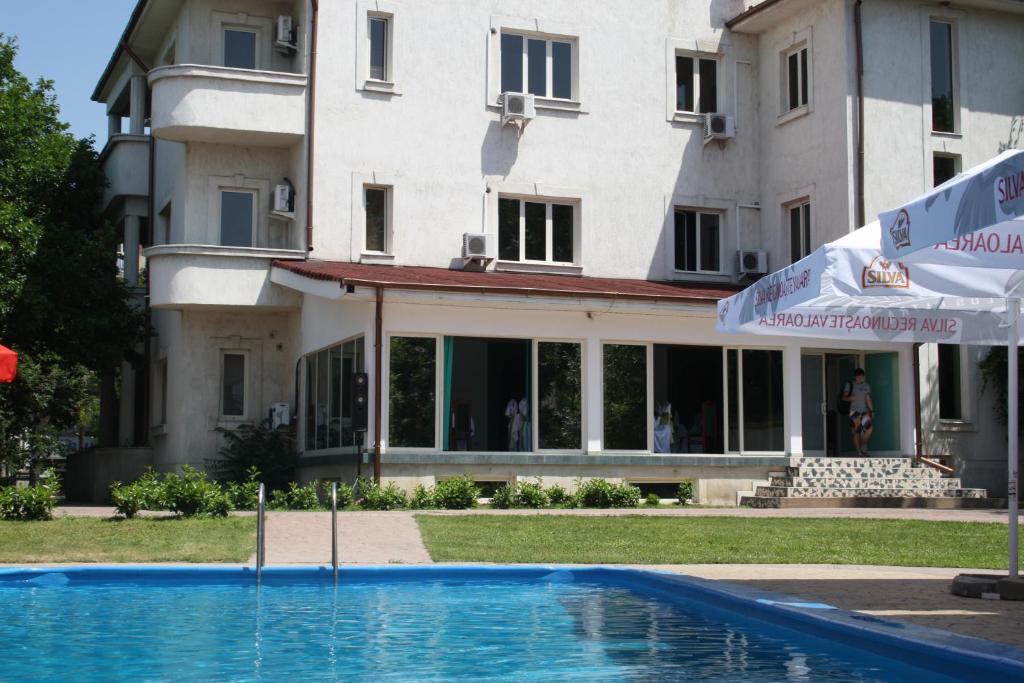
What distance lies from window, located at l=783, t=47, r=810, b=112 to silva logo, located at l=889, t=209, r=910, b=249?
739 inches

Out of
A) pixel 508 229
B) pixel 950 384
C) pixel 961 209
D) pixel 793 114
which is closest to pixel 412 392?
pixel 508 229

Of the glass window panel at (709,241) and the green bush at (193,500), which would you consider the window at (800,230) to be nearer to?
the glass window panel at (709,241)

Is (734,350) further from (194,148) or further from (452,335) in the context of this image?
(194,148)

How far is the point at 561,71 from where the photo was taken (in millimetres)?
27828

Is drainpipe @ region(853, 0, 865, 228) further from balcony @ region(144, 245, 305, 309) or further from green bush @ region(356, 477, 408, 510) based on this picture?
balcony @ region(144, 245, 305, 309)

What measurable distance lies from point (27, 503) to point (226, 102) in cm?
1036

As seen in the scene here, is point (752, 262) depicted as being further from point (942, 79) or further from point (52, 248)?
point (52, 248)

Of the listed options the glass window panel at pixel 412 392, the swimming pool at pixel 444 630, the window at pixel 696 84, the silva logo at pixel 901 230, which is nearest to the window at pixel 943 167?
the window at pixel 696 84

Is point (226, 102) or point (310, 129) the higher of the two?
point (226, 102)

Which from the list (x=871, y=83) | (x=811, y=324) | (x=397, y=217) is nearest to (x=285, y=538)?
(x=811, y=324)

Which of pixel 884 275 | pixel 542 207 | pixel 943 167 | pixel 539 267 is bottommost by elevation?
pixel 884 275

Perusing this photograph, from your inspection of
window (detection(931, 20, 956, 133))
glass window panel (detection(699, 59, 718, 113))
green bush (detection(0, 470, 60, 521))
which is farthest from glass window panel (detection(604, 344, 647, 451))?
green bush (detection(0, 470, 60, 521))

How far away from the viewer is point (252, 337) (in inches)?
1072

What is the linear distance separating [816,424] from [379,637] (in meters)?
18.1
